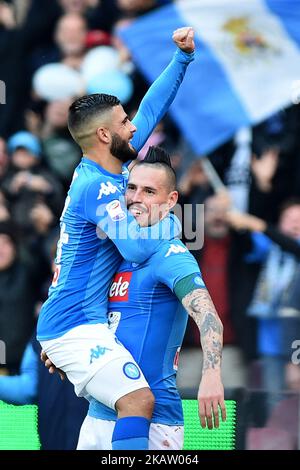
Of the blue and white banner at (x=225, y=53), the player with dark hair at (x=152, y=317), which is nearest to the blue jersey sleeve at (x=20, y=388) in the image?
the player with dark hair at (x=152, y=317)

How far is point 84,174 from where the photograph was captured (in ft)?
17.6

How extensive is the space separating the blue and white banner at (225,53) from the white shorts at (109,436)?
379 cm

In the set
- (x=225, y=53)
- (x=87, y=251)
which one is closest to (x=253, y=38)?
(x=225, y=53)

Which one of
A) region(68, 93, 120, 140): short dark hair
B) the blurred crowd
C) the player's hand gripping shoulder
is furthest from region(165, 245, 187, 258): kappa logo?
the blurred crowd

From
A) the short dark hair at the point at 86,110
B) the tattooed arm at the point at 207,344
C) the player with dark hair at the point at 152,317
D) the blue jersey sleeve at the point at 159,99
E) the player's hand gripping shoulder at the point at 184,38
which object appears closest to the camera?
the tattooed arm at the point at 207,344

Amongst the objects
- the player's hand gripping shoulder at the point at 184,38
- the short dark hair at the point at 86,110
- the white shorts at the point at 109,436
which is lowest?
the white shorts at the point at 109,436

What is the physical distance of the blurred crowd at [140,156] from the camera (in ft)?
26.8

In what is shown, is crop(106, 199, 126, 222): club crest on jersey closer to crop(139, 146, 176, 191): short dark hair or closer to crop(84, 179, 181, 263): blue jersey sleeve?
crop(84, 179, 181, 263): blue jersey sleeve

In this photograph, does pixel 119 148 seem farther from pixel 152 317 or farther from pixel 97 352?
pixel 97 352

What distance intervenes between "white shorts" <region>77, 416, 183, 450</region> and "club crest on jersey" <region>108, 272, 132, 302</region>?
58cm

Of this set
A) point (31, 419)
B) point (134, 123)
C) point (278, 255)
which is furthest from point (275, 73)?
point (31, 419)

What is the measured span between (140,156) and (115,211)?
3.32 m

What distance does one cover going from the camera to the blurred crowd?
26.8 ft

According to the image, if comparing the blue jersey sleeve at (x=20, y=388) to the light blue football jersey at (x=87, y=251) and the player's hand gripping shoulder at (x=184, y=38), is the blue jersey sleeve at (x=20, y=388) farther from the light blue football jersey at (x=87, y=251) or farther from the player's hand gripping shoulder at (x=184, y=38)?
the player's hand gripping shoulder at (x=184, y=38)
